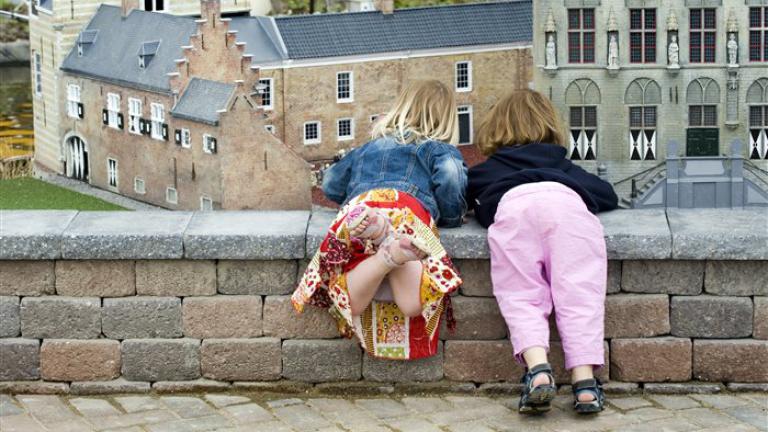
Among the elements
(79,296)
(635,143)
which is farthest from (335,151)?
(79,296)

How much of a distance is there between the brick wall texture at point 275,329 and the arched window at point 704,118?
4709 cm

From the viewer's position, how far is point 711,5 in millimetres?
55750

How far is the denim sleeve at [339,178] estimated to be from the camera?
8898 mm

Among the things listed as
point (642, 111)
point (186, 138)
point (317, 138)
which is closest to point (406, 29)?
point (317, 138)

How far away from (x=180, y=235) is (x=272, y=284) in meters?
0.49

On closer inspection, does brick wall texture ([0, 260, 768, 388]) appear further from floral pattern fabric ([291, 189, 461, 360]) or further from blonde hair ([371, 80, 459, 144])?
blonde hair ([371, 80, 459, 144])

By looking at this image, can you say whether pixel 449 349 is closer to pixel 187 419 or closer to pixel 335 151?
pixel 187 419

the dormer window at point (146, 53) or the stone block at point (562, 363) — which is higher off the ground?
the stone block at point (562, 363)

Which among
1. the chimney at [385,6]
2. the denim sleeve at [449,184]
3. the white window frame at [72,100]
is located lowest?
the white window frame at [72,100]

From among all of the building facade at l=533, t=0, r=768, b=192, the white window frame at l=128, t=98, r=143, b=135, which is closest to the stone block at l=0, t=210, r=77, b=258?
the building facade at l=533, t=0, r=768, b=192

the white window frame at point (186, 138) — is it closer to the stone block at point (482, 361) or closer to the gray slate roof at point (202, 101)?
the gray slate roof at point (202, 101)

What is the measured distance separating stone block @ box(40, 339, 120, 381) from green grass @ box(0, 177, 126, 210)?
4628 centimetres

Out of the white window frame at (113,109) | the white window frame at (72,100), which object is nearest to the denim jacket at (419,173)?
the white window frame at (113,109)

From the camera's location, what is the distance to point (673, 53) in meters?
54.6
